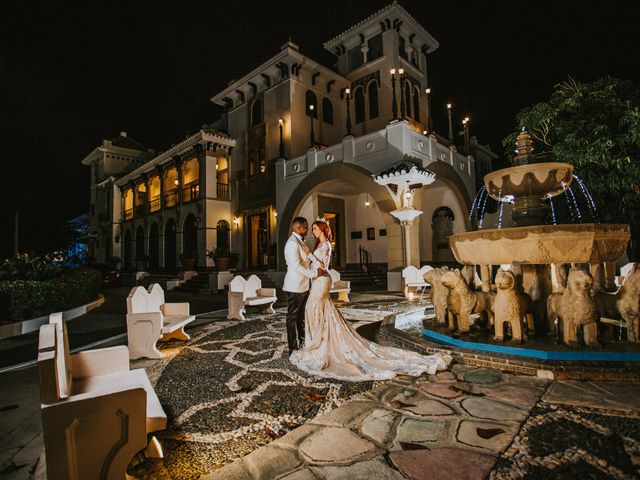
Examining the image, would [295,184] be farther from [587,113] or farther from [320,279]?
[320,279]

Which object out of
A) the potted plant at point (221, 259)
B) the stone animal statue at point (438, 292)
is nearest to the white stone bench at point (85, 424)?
the stone animal statue at point (438, 292)

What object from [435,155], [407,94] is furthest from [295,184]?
[407,94]

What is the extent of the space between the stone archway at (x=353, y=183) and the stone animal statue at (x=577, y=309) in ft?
29.3

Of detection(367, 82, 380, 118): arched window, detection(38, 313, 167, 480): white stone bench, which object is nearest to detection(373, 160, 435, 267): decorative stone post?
detection(367, 82, 380, 118): arched window

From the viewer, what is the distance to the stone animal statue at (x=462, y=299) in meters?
4.55

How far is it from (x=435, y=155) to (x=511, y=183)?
9.45 metres

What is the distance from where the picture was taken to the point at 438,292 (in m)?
5.13

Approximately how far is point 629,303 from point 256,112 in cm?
2022

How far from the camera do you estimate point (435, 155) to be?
1441 centimetres

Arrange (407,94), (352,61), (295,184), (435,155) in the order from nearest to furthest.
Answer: (435,155), (295,184), (407,94), (352,61)

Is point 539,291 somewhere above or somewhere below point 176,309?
above

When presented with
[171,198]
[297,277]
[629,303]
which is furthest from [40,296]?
[171,198]

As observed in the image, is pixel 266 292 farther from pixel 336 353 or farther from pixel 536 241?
pixel 536 241

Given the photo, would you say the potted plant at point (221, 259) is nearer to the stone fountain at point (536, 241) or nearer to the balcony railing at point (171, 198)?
the balcony railing at point (171, 198)
